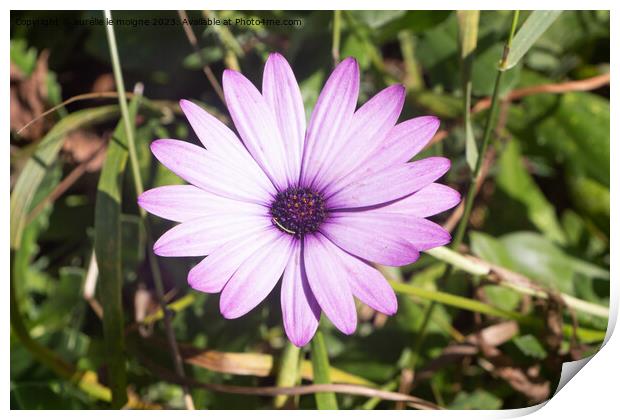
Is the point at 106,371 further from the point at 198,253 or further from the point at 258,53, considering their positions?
the point at 258,53

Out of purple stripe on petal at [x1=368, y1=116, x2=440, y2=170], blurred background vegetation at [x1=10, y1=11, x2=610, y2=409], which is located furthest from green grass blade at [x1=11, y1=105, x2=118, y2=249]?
purple stripe on petal at [x1=368, y1=116, x2=440, y2=170]

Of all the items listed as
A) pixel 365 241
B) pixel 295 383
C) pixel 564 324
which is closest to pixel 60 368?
pixel 295 383

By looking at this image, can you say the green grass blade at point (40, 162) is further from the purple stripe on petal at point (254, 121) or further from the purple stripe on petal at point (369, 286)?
the purple stripe on petal at point (369, 286)

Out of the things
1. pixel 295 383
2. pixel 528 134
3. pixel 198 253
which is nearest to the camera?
pixel 198 253

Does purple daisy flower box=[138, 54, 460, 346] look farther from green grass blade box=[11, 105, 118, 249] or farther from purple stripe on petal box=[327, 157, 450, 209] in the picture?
green grass blade box=[11, 105, 118, 249]

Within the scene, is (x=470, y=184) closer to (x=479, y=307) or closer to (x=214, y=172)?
(x=479, y=307)

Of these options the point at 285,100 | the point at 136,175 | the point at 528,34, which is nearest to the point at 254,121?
the point at 285,100
